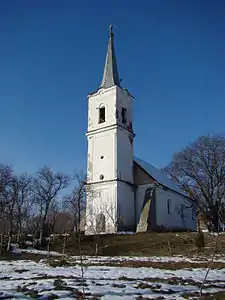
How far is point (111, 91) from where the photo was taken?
3691 centimetres

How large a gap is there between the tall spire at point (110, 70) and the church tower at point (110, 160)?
0.46 ft

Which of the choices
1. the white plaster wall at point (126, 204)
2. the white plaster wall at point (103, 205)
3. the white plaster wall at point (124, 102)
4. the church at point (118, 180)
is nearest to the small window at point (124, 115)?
the church at point (118, 180)

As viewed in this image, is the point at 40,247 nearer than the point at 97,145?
Yes

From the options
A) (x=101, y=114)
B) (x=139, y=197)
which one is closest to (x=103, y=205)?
(x=139, y=197)

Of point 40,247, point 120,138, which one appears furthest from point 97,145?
point 40,247

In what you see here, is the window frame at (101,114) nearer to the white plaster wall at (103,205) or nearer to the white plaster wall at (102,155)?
the white plaster wall at (102,155)

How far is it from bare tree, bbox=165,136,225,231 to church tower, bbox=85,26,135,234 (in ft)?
27.8

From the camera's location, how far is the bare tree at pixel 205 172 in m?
37.3

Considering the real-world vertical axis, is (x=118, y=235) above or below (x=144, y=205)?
below

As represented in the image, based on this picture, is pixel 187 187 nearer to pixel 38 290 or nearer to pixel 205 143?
pixel 205 143

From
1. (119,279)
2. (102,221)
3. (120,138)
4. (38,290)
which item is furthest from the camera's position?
(120,138)

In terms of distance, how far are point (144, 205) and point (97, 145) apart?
8.30 meters

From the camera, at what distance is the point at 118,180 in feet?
108

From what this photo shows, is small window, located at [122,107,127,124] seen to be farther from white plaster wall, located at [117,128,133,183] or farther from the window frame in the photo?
the window frame
